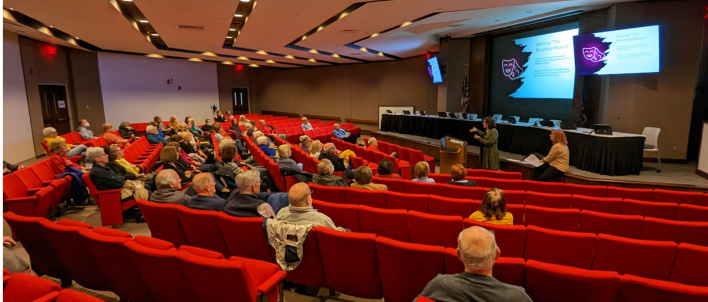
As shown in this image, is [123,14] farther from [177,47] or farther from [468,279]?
[468,279]

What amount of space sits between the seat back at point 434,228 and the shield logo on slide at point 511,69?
9541 mm

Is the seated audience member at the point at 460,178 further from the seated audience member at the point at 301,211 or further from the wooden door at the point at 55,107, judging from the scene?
the wooden door at the point at 55,107

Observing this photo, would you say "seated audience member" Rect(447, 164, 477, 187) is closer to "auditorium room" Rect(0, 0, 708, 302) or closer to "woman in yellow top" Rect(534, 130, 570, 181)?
"auditorium room" Rect(0, 0, 708, 302)

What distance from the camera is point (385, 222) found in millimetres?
3049

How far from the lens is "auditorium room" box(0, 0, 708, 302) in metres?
2.25

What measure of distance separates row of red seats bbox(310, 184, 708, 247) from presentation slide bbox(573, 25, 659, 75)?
18.4ft

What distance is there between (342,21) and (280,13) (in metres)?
1.52

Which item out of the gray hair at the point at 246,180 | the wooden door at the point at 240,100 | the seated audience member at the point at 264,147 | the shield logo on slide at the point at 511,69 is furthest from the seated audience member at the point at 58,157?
the wooden door at the point at 240,100

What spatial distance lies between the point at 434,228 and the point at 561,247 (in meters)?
0.86

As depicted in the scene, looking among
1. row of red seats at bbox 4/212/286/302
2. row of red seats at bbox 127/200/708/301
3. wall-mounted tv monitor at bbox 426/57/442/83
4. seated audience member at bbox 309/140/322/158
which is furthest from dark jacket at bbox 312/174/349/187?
wall-mounted tv monitor at bbox 426/57/442/83

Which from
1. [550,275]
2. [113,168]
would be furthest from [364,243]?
[113,168]

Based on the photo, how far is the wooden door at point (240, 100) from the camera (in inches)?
807

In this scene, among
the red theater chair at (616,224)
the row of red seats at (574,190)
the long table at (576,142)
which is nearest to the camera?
the red theater chair at (616,224)

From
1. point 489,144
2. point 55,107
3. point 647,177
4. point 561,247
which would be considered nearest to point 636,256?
point 561,247
